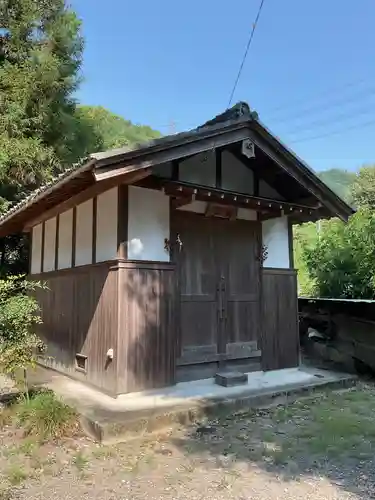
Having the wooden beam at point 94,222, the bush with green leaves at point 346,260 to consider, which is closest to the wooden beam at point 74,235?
the wooden beam at point 94,222

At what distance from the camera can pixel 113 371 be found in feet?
17.6

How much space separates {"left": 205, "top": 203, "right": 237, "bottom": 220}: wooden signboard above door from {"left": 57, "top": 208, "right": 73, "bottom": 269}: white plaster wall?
2.43 meters

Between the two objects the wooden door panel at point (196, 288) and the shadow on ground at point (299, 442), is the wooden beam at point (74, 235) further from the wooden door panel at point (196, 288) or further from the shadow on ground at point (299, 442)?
the shadow on ground at point (299, 442)

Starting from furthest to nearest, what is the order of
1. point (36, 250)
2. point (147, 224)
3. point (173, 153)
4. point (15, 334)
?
point (36, 250)
point (147, 224)
point (173, 153)
point (15, 334)

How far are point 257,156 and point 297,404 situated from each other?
358 cm

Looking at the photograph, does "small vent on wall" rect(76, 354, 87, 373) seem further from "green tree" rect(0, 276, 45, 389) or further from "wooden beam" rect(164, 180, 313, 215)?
"wooden beam" rect(164, 180, 313, 215)

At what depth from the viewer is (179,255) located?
6031 mm

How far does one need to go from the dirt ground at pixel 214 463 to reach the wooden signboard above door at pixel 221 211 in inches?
110

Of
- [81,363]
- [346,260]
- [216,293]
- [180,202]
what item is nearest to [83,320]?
→ [81,363]

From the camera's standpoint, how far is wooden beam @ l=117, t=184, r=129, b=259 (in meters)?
5.48

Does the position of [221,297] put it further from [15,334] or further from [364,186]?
[364,186]

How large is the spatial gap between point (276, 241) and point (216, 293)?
154 cm

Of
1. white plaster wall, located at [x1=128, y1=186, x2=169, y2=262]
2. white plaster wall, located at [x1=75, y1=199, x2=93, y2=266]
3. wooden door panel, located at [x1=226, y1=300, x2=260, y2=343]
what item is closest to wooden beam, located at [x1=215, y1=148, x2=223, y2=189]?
white plaster wall, located at [x1=128, y1=186, x2=169, y2=262]

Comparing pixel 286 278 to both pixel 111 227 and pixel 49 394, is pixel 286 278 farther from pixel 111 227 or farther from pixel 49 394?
pixel 49 394
